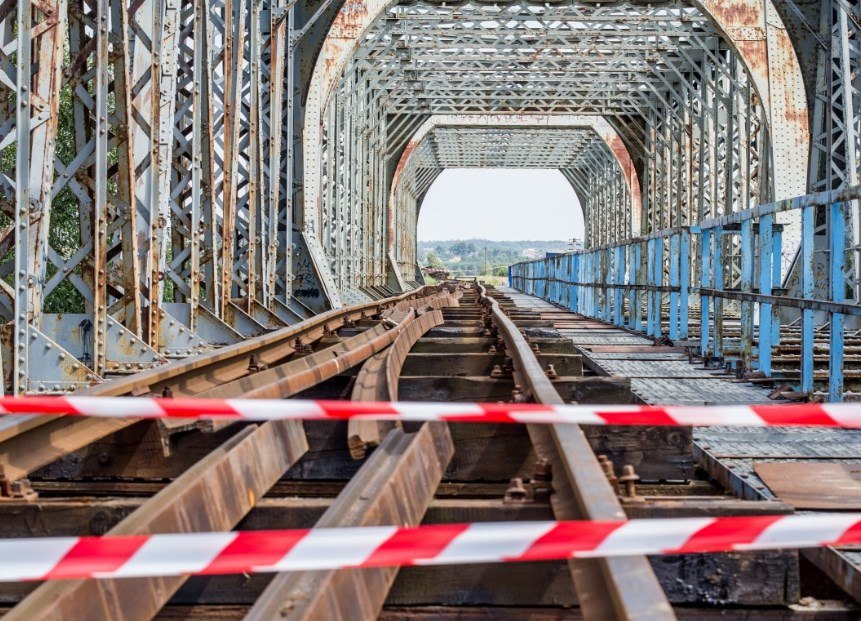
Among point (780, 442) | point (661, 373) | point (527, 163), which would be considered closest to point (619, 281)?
point (661, 373)

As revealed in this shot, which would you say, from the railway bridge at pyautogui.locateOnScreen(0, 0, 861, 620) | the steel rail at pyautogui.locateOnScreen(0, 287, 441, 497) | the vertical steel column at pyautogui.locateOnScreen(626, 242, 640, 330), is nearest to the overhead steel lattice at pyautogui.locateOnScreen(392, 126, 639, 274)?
the railway bridge at pyautogui.locateOnScreen(0, 0, 861, 620)

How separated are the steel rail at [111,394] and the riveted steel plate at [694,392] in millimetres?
2616

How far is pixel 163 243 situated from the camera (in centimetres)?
952

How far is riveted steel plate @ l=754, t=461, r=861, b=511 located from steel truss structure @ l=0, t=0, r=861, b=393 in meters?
3.02

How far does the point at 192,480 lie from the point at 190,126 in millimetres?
9052

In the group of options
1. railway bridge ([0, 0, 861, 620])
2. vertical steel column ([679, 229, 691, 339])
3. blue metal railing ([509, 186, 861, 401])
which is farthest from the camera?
vertical steel column ([679, 229, 691, 339])

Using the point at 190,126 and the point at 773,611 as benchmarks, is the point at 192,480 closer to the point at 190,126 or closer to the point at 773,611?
the point at 773,611

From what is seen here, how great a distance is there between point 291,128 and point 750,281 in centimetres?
944

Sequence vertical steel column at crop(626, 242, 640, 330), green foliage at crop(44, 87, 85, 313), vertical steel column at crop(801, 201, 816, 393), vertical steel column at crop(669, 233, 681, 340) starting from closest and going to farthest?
vertical steel column at crop(801, 201, 816, 393) < vertical steel column at crop(669, 233, 681, 340) < vertical steel column at crop(626, 242, 640, 330) < green foliage at crop(44, 87, 85, 313)

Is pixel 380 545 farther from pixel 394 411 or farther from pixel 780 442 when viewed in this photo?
pixel 780 442

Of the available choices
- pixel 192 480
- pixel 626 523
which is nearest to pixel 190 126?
pixel 192 480

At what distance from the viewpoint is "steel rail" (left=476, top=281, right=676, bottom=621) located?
2057mm

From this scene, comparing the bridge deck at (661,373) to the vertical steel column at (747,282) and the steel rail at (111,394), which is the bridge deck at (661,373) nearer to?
the vertical steel column at (747,282)

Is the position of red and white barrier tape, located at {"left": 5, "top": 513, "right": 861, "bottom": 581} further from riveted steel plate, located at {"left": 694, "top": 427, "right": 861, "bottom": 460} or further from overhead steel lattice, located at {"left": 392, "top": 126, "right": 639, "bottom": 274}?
overhead steel lattice, located at {"left": 392, "top": 126, "right": 639, "bottom": 274}
